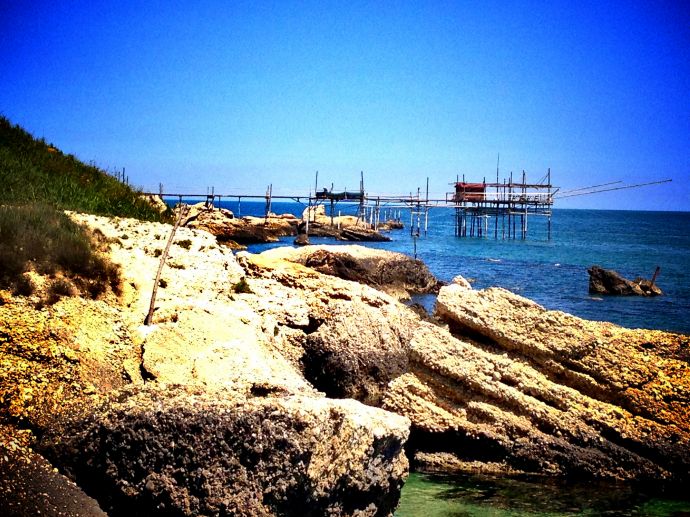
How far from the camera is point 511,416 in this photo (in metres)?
9.87

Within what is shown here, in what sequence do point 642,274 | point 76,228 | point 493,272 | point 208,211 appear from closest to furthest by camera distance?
point 76,228
point 493,272
point 642,274
point 208,211

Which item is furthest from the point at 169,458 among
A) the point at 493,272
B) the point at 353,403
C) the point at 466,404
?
the point at 493,272

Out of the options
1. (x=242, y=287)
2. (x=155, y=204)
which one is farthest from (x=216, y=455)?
(x=155, y=204)

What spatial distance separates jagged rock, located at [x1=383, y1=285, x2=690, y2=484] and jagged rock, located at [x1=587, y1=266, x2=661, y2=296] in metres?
23.2

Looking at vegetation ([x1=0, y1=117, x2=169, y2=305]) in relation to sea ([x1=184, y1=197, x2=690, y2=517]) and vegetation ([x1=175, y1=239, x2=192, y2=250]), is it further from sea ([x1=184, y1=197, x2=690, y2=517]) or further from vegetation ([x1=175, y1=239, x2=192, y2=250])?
sea ([x1=184, y1=197, x2=690, y2=517])

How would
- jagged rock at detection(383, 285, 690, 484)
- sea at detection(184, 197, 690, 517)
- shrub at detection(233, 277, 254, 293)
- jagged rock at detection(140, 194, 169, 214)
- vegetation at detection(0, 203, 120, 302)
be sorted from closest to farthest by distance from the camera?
sea at detection(184, 197, 690, 517) → vegetation at detection(0, 203, 120, 302) → jagged rock at detection(383, 285, 690, 484) → shrub at detection(233, 277, 254, 293) → jagged rock at detection(140, 194, 169, 214)

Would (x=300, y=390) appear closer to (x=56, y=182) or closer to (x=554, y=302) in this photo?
(x=56, y=182)

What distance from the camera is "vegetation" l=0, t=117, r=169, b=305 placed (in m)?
9.63

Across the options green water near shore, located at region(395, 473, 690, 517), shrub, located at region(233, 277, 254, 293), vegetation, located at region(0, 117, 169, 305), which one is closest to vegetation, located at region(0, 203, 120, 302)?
vegetation, located at region(0, 117, 169, 305)

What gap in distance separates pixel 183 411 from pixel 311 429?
139 cm

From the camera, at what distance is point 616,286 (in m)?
33.0

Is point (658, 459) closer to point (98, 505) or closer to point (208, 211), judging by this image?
point (98, 505)

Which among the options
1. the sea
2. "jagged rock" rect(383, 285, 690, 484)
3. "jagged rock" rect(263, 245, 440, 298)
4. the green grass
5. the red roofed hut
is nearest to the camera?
the sea

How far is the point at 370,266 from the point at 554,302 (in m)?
9.01
